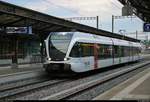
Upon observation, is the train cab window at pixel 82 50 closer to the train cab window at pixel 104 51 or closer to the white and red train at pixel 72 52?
the white and red train at pixel 72 52

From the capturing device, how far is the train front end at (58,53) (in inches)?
894

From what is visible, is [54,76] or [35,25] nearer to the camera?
[54,76]

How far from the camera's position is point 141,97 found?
13.9m

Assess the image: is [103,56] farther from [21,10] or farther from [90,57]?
[21,10]

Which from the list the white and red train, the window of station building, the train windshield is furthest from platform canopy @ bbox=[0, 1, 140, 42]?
the window of station building

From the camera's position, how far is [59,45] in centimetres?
2328

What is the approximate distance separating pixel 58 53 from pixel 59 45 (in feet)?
1.68

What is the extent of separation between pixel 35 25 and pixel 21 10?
443cm

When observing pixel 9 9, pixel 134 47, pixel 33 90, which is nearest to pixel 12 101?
pixel 33 90

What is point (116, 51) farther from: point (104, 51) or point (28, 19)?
point (28, 19)

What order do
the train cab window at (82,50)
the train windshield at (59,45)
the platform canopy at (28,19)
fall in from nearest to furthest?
the train windshield at (59,45) < the train cab window at (82,50) < the platform canopy at (28,19)

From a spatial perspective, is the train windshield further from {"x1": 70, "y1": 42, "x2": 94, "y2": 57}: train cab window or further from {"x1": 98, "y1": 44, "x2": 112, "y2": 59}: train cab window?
{"x1": 98, "y1": 44, "x2": 112, "y2": 59}: train cab window

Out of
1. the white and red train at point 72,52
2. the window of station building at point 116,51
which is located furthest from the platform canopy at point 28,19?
the window of station building at point 116,51

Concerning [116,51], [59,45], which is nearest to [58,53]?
[59,45]
